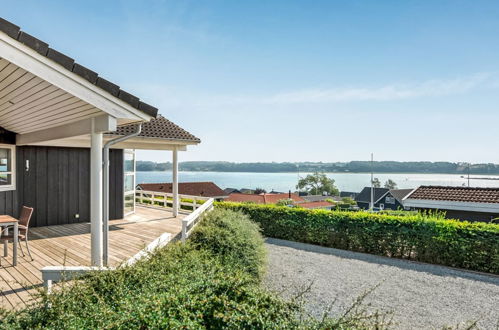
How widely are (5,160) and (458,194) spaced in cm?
1319

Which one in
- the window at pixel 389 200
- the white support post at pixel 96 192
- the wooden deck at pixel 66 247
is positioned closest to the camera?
the wooden deck at pixel 66 247

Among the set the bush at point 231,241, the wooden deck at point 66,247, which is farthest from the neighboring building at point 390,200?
the bush at point 231,241

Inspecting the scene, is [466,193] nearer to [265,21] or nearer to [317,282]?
[317,282]

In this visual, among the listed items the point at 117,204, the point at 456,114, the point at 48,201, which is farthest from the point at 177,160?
the point at 456,114

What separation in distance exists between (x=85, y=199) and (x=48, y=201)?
92 centimetres

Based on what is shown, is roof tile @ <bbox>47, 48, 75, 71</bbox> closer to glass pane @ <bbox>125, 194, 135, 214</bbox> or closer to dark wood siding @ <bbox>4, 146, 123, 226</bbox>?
dark wood siding @ <bbox>4, 146, 123, 226</bbox>

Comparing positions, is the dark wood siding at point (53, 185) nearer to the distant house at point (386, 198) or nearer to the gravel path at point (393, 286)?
the gravel path at point (393, 286)

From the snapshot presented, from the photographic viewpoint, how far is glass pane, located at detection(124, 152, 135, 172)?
9.86 metres

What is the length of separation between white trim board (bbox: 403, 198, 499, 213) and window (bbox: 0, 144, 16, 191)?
11977mm

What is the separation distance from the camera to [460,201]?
991 cm

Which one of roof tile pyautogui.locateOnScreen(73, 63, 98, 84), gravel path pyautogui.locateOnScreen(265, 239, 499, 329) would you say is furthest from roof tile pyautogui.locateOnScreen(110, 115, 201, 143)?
gravel path pyautogui.locateOnScreen(265, 239, 499, 329)

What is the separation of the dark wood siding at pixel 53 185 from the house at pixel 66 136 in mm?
22

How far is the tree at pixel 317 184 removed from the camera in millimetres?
84125

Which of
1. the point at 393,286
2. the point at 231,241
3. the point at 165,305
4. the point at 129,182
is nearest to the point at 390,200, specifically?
the point at 393,286
